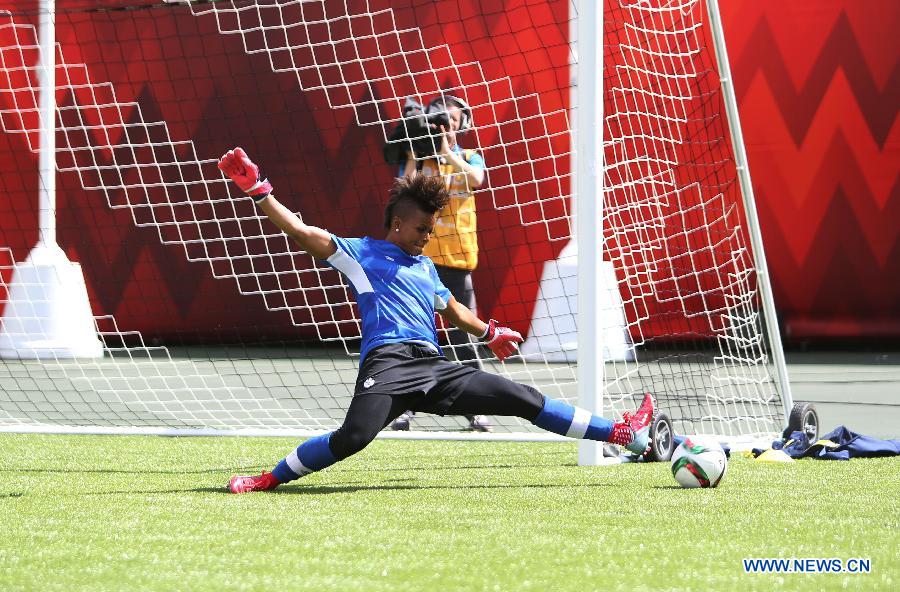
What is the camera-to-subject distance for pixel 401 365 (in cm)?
498

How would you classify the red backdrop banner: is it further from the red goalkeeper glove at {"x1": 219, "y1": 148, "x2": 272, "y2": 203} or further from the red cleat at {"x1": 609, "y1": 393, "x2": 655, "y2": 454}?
the red goalkeeper glove at {"x1": 219, "y1": 148, "x2": 272, "y2": 203}

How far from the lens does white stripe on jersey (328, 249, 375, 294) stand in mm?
4977

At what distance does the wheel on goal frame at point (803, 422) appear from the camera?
6.16 metres

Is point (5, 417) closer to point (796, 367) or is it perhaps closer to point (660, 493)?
point (660, 493)

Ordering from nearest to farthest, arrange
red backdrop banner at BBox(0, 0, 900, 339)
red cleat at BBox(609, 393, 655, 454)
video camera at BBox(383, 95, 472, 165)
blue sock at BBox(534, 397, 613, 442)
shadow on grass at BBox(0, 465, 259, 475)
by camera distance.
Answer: blue sock at BBox(534, 397, 613, 442), red cleat at BBox(609, 393, 655, 454), shadow on grass at BBox(0, 465, 259, 475), video camera at BBox(383, 95, 472, 165), red backdrop banner at BBox(0, 0, 900, 339)

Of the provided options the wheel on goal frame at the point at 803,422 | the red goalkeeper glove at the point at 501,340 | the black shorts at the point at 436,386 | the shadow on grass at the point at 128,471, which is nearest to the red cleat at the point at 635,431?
the black shorts at the point at 436,386

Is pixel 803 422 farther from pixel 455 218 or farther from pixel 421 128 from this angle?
pixel 421 128

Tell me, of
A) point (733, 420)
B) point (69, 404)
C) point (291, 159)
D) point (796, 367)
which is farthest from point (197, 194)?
point (733, 420)

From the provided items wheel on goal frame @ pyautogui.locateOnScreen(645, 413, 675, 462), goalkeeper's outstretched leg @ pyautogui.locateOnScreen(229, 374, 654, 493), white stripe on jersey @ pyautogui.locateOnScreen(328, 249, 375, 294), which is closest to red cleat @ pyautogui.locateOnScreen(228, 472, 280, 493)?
goalkeeper's outstretched leg @ pyautogui.locateOnScreen(229, 374, 654, 493)

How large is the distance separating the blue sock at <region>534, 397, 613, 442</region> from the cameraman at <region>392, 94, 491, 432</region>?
6.24 ft

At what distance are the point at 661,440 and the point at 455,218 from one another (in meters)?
2.05

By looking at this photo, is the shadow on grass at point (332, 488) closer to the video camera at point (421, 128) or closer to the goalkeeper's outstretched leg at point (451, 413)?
the goalkeeper's outstretched leg at point (451, 413)

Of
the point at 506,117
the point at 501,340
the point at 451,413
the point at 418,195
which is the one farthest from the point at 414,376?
the point at 506,117

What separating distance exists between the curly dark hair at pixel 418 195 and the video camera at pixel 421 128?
71.8 inches
